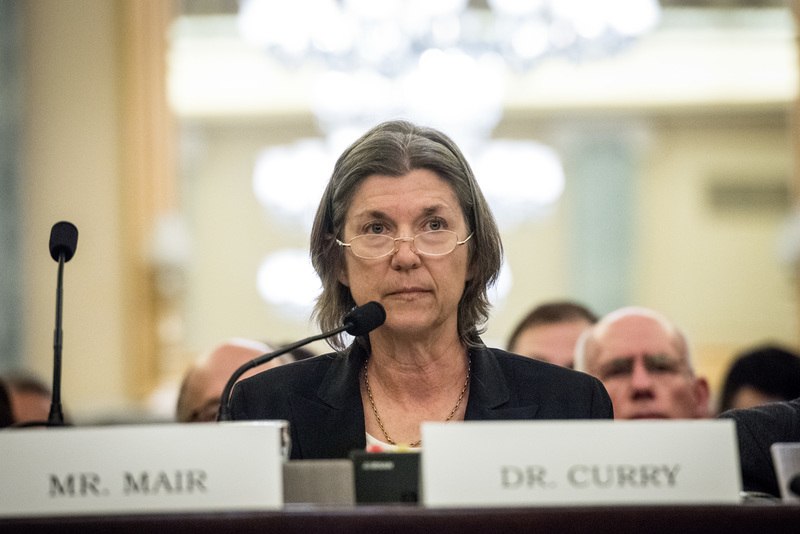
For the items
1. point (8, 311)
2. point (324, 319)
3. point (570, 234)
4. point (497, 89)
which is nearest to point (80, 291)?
point (8, 311)

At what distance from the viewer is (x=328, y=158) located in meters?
8.82

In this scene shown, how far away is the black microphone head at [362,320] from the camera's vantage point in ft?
5.16

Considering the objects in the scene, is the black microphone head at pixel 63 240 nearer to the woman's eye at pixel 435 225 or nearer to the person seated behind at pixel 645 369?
the woman's eye at pixel 435 225

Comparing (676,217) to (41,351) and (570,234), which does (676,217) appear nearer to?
(570,234)

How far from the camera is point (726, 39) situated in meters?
9.18

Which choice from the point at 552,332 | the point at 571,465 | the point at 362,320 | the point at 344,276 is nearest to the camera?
the point at 571,465

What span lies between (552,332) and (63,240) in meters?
1.71

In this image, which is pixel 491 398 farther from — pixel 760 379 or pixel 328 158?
pixel 328 158

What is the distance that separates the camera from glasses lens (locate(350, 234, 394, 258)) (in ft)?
5.74

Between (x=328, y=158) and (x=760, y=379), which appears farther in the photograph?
(x=328, y=158)

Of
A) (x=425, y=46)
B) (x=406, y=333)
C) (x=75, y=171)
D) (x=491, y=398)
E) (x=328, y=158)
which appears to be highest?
(x=425, y=46)

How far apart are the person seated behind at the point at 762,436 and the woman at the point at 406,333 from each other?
0.27 meters

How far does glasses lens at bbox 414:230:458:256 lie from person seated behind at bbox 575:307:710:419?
2.59 feet

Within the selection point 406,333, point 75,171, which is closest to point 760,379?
point 406,333
